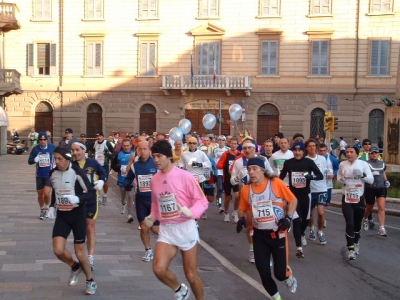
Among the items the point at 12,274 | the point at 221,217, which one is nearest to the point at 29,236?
the point at 12,274

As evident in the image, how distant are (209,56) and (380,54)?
11.1m

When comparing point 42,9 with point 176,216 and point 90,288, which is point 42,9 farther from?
point 176,216

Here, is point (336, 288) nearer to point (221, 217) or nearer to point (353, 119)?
point (221, 217)

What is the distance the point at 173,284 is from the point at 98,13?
3837cm

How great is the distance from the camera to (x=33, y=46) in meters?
42.6

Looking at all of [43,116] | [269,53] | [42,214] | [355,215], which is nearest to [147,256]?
[355,215]

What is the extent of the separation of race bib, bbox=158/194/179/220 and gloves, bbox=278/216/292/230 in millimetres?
1161

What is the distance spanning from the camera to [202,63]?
4188cm

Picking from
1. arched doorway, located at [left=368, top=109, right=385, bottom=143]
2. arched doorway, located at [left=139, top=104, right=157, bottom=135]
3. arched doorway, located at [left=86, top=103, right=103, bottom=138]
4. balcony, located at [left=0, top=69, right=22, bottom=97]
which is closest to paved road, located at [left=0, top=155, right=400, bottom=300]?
balcony, located at [left=0, top=69, right=22, bottom=97]

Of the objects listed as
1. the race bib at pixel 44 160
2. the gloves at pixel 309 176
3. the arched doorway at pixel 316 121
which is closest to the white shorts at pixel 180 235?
the gloves at pixel 309 176

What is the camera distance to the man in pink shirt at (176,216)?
19.9 ft

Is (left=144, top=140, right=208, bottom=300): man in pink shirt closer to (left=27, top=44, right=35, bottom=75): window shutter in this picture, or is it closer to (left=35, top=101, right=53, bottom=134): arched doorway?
(left=35, top=101, right=53, bottom=134): arched doorway

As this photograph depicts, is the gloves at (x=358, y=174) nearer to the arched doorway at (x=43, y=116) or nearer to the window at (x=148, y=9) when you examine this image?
the window at (x=148, y=9)

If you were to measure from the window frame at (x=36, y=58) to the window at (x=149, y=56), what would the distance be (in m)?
6.01
